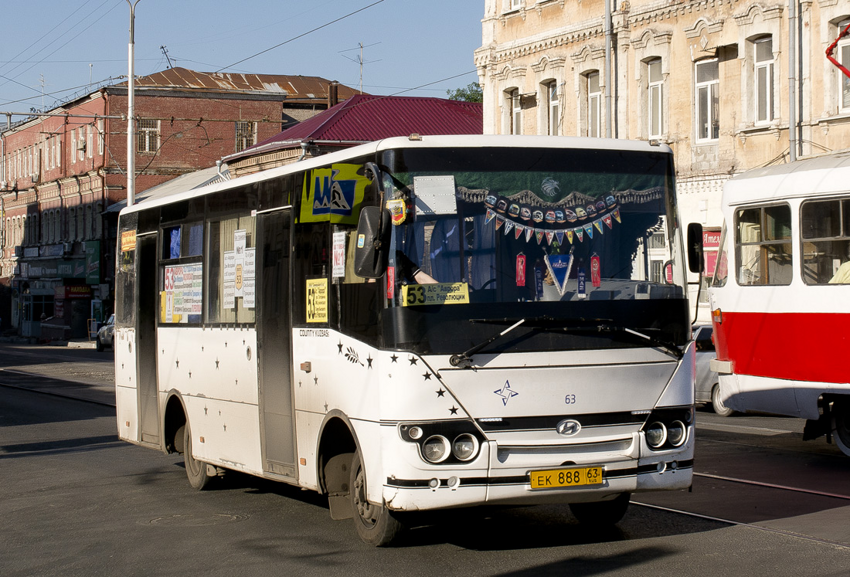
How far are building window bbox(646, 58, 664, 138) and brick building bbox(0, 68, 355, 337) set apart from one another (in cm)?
3682

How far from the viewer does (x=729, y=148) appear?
89.8 ft

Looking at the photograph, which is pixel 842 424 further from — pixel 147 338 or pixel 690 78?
pixel 690 78

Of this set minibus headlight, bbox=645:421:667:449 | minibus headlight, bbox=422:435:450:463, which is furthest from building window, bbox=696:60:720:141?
minibus headlight, bbox=422:435:450:463

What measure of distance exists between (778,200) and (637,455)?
684 cm

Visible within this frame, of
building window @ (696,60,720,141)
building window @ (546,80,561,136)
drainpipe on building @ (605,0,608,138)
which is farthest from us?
building window @ (546,80,561,136)

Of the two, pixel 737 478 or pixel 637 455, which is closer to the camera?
pixel 637 455

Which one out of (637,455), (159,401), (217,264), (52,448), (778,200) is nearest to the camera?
(637,455)

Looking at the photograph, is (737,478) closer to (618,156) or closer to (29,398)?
(618,156)

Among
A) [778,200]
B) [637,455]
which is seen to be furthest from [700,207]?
[637,455]

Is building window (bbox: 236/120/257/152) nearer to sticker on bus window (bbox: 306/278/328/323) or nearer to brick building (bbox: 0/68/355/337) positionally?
brick building (bbox: 0/68/355/337)

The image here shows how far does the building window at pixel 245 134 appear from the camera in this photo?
67.0 m

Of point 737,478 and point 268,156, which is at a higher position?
point 268,156

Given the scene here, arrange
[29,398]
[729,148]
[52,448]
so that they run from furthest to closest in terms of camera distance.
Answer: [729,148] → [29,398] → [52,448]

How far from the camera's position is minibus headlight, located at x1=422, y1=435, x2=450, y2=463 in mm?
7398
